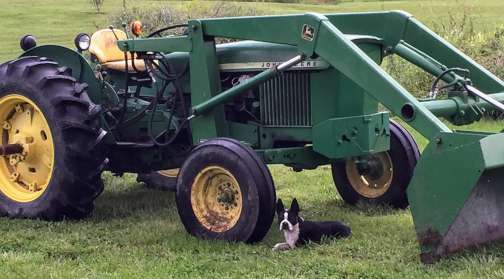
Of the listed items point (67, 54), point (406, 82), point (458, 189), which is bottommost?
point (406, 82)

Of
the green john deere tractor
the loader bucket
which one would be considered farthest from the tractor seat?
the loader bucket

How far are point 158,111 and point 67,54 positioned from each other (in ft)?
3.17

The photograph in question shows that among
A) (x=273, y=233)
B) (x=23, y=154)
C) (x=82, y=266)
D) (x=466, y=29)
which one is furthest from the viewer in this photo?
(x=466, y=29)

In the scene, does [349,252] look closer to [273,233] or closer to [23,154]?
[273,233]

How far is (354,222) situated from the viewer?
20.4 feet

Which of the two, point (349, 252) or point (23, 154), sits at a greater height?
point (23, 154)

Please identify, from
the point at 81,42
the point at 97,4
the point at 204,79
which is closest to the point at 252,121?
the point at 204,79

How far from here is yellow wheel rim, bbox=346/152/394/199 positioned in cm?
661

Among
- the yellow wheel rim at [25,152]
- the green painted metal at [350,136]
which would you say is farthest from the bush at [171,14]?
the green painted metal at [350,136]

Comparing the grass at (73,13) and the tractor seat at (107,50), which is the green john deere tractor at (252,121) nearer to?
the tractor seat at (107,50)

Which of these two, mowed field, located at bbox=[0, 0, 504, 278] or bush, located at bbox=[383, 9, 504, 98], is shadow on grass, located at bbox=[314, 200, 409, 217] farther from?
bush, located at bbox=[383, 9, 504, 98]

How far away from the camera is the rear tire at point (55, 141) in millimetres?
6156

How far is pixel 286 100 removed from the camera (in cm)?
606

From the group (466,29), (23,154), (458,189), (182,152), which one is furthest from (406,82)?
(458,189)
